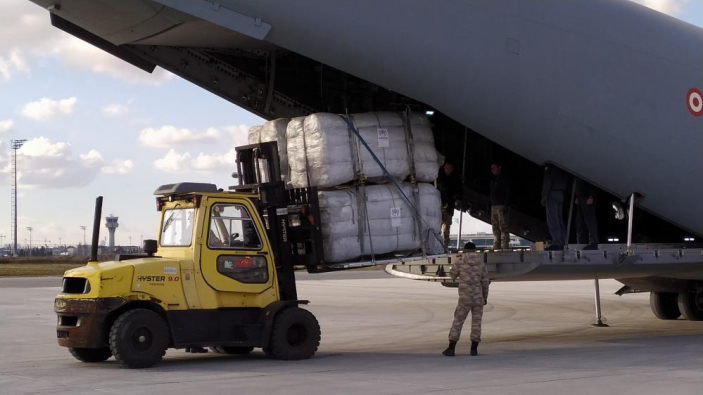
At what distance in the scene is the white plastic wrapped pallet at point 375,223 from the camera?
45.4ft

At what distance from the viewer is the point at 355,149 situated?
46.2ft

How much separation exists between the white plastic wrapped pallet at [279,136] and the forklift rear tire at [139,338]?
3.16 meters

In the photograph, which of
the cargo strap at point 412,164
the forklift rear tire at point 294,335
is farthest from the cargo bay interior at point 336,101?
the forklift rear tire at point 294,335

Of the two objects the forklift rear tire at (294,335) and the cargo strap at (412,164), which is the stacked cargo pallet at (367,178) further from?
the forklift rear tire at (294,335)

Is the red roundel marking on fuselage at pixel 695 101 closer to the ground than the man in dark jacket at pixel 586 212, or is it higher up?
higher up

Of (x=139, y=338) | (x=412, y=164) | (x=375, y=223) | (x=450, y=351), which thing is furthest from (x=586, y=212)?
(x=139, y=338)

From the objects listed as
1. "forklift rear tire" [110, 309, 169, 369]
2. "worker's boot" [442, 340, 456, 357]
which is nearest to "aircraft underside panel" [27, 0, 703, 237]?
"worker's boot" [442, 340, 456, 357]

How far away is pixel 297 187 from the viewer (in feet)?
46.6

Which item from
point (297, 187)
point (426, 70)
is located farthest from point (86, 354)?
point (426, 70)

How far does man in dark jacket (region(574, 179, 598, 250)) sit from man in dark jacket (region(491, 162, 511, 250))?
1228mm

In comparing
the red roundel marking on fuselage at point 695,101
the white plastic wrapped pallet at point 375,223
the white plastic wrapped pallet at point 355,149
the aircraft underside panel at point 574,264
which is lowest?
the aircraft underside panel at point 574,264

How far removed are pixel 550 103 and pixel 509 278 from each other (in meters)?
2.88

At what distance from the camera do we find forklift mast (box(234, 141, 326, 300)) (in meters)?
13.8

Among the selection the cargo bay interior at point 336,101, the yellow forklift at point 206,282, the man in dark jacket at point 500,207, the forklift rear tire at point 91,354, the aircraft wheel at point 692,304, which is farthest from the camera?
the aircraft wheel at point 692,304
